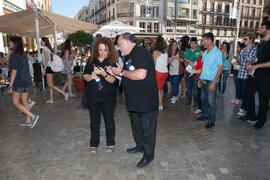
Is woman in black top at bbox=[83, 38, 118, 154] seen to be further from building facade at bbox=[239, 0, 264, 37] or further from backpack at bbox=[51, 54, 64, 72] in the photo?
building facade at bbox=[239, 0, 264, 37]

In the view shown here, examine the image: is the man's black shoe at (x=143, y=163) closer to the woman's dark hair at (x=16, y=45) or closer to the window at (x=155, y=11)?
the woman's dark hair at (x=16, y=45)

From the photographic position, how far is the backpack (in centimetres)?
650

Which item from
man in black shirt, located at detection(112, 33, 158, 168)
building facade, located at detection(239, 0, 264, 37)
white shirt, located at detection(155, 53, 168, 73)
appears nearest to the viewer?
man in black shirt, located at detection(112, 33, 158, 168)

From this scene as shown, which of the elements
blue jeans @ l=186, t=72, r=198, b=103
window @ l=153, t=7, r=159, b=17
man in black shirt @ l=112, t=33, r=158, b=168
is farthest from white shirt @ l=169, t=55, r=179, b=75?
window @ l=153, t=7, r=159, b=17

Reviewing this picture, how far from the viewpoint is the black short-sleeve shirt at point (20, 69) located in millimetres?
4285

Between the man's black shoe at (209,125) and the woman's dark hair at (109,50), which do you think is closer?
the woman's dark hair at (109,50)

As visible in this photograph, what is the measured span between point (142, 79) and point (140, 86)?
14cm

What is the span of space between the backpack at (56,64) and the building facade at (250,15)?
5943cm

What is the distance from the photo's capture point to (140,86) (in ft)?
9.37

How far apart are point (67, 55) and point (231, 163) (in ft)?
18.8

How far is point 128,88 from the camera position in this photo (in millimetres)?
2924

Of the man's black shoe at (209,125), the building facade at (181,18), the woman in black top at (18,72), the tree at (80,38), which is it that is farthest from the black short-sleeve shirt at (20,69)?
the building facade at (181,18)

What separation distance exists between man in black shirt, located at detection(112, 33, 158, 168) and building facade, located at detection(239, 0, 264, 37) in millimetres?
61486

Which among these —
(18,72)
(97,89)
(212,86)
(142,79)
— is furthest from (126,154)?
(18,72)
